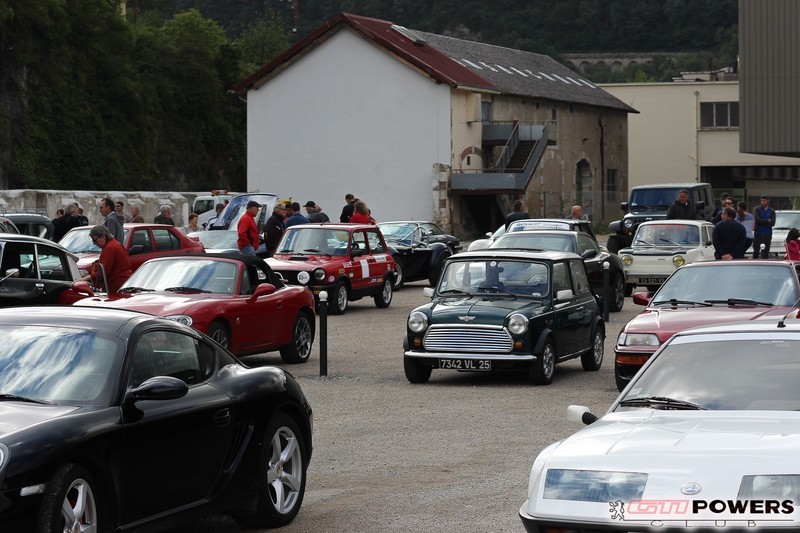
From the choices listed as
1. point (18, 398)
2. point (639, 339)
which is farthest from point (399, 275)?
point (18, 398)

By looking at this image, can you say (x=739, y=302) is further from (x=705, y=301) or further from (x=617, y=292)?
(x=617, y=292)

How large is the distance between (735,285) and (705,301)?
0.45 meters

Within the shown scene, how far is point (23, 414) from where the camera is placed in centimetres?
639

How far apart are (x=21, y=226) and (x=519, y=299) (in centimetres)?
1691

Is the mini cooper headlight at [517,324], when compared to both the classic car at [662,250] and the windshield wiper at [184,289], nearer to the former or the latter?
the windshield wiper at [184,289]

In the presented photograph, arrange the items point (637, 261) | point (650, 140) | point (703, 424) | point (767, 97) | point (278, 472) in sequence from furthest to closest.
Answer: point (650, 140)
point (767, 97)
point (637, 261)
point (278, 472)
point (703, 424)

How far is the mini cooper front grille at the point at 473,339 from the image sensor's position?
15.1 m

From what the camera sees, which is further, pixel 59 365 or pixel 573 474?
pixel 59 365

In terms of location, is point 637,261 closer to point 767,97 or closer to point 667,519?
point 767,97

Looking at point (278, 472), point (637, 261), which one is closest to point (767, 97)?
point (637, 261)

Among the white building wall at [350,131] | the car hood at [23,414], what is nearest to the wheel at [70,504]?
the car hood at [23,414]

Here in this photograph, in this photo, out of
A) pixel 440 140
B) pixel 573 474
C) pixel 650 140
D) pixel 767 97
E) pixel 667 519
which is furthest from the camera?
pixel 650 140

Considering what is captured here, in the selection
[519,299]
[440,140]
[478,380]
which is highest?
[440,140]

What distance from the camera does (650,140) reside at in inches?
3346
